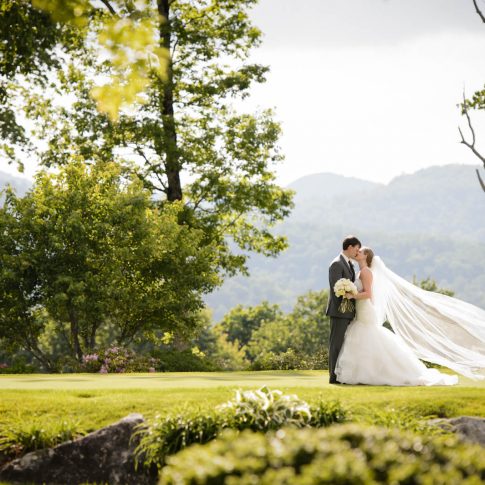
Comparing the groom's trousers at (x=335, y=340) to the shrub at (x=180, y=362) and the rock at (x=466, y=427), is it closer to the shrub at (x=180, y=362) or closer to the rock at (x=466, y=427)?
the rock at (x=466, y=427)

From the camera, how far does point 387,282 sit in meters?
15.9

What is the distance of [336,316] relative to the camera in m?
14.8

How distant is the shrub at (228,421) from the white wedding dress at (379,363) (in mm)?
4188

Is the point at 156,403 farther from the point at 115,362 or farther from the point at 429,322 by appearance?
the point at 115,362

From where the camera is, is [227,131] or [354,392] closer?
[354,392]

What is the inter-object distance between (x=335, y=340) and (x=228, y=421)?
5448mm

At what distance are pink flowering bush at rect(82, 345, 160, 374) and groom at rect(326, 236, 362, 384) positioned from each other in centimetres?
837

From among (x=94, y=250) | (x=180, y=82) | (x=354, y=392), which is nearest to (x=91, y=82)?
(x=180, y=82)

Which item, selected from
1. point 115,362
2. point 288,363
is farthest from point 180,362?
point 288,363

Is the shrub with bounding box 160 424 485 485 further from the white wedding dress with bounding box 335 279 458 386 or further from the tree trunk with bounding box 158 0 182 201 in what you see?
the tree trunk with bounding box 158 0 182 201

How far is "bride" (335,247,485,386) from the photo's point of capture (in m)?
14.4

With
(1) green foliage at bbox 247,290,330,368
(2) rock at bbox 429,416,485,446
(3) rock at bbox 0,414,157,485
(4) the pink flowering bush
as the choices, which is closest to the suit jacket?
(2) rock at bbox 429,416,485,446

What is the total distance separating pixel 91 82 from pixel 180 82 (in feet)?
12.0

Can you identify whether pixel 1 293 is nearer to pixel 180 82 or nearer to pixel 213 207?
pixel 213 207
